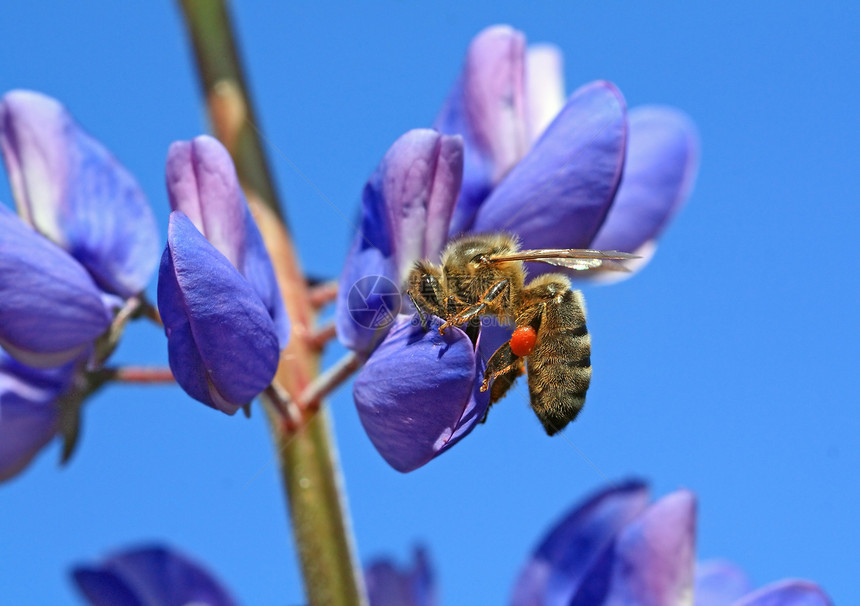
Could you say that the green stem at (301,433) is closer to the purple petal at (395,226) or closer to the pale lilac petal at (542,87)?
the purple petal at (395,226)

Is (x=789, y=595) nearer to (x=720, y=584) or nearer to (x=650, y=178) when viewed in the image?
(x=720, y=584)

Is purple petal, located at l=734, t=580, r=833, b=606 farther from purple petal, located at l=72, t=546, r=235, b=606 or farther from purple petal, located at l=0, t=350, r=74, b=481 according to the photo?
purple petal, located at l=0, t=350, r=74, b=481

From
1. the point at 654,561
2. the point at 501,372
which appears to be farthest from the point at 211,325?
the point at 654,561

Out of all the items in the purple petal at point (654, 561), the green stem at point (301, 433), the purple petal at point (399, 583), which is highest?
the green stem at point (301, 433)

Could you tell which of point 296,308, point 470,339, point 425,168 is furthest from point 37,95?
point 470,339

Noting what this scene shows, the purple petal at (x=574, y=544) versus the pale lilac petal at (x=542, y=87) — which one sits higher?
the pale lilac petal at (x=542, y=87)

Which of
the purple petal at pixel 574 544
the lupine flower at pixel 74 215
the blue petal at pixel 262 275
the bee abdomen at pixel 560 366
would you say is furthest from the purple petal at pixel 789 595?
the lupine flower at pixel 74 215
